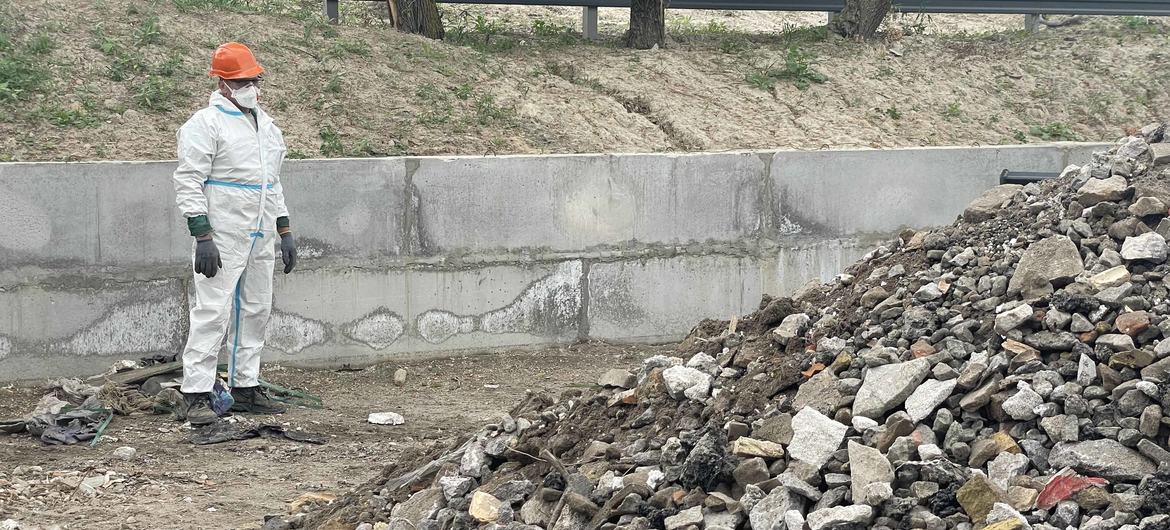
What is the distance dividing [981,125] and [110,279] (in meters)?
6.66

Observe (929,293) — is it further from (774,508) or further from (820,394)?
(774,508)

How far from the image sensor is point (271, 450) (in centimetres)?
597

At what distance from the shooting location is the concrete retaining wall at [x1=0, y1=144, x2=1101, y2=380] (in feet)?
22.9

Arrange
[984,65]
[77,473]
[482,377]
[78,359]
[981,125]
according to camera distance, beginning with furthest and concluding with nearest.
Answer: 1. [984,65]
2. [981,125]
3. [482,377]
4. [78,359]
5. [77,473]

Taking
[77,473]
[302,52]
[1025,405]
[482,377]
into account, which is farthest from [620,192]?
[1025,405]

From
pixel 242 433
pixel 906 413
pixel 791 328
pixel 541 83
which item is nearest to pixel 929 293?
pixel 791 328

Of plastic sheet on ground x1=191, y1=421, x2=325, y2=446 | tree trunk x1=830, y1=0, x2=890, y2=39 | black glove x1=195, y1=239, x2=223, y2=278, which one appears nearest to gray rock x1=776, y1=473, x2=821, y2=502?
plastic sheet on ground x1=191, y1=421, x2=325, y2=446

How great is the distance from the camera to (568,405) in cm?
491

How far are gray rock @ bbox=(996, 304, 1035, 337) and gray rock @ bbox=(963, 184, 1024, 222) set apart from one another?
3.88ft

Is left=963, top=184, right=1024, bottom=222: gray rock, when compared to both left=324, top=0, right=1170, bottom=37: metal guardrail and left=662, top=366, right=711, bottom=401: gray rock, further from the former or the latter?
left=324, top=0, right=1170, bottom=37: metal guardrail

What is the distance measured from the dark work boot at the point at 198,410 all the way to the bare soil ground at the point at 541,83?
189 centimetres

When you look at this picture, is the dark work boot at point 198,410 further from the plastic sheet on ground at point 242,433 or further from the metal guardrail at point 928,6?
the metal guardrail at point 928,6

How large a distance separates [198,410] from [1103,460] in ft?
14.5

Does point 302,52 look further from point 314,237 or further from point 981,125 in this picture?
point 981,125
